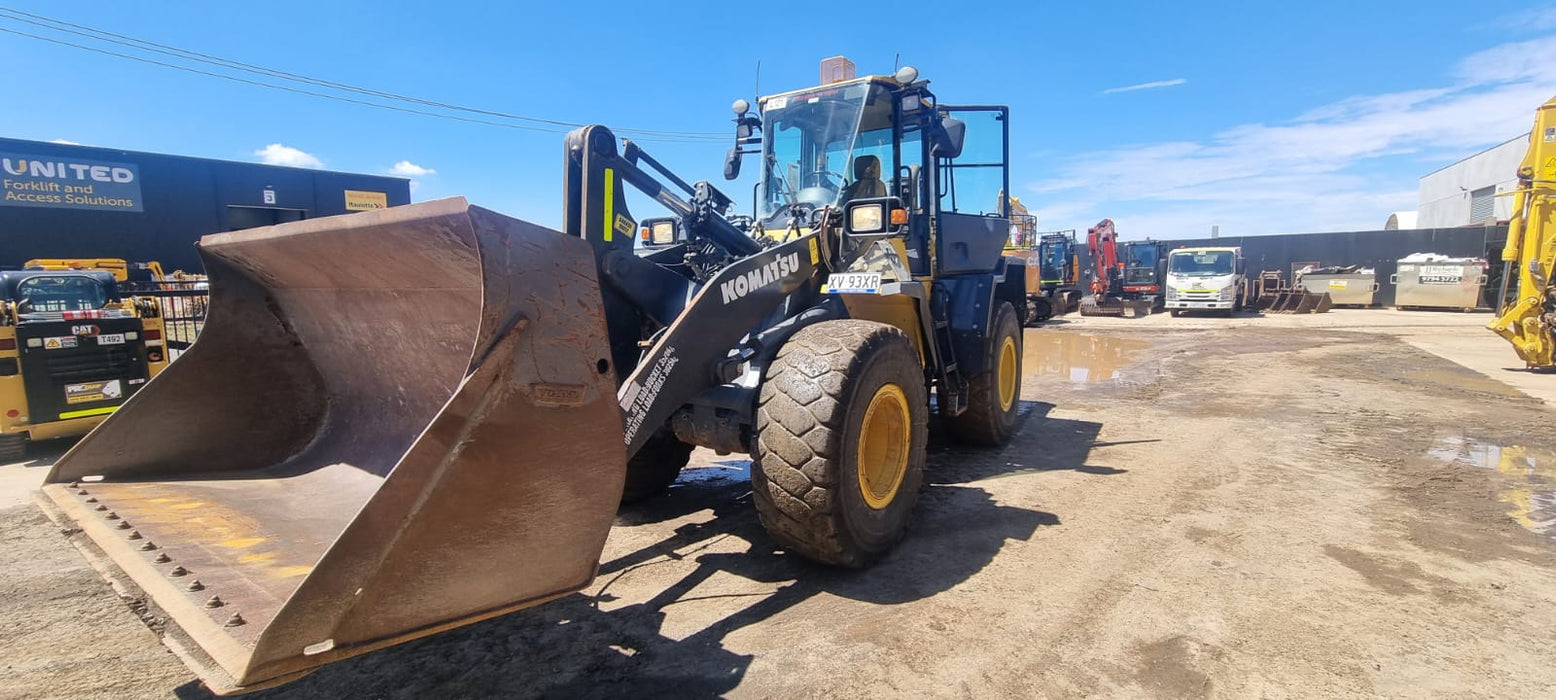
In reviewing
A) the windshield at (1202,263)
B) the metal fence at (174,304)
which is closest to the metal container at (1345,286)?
the windshield at (1202,263)

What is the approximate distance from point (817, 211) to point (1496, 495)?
491cm

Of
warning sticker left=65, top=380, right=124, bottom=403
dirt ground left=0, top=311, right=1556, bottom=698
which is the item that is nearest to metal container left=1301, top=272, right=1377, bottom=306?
dirt ground left=0, top=311, right=1556, bottom=698

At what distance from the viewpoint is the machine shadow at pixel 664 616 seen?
2.65 m

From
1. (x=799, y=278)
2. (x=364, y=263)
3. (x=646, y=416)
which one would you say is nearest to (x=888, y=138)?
(x=799, y=278)

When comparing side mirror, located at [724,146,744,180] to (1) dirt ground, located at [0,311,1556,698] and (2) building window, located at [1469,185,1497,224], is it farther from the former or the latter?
(2) building window, located at [1469,185,1497,224]

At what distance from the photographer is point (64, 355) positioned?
273 inches

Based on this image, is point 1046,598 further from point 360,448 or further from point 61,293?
point 61,293

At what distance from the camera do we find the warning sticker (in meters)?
7.00

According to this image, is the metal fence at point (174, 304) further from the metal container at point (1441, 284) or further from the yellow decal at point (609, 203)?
the metal container at point (1441, 284)

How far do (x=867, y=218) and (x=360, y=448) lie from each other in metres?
2.78

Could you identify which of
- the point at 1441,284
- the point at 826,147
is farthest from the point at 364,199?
the point at 1441,284

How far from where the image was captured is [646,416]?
3.02 meters

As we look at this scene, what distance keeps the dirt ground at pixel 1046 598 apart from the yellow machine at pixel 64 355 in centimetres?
66

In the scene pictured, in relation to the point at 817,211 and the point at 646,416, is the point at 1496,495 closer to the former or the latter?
the point at 817,211
